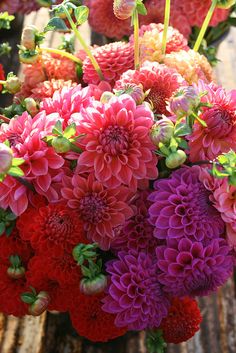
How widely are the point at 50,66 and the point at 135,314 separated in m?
0.29

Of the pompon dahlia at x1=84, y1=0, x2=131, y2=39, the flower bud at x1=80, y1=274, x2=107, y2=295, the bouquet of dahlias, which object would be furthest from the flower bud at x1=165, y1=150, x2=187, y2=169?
the pompon dahlia at x1=84, y1=0, x2=131, y2=39

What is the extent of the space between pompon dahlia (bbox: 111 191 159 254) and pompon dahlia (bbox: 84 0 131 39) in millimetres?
305

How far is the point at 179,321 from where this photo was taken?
0.53 m

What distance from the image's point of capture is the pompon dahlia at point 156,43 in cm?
56

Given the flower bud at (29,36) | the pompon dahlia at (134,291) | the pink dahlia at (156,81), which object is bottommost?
the pompon dahlia at (134,291)

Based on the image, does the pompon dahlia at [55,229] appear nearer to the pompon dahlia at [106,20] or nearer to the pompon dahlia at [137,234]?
the pompon dahlia at [137,234]

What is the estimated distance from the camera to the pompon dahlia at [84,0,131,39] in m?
0.70

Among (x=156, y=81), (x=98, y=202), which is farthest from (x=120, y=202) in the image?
(x=156, y=81)

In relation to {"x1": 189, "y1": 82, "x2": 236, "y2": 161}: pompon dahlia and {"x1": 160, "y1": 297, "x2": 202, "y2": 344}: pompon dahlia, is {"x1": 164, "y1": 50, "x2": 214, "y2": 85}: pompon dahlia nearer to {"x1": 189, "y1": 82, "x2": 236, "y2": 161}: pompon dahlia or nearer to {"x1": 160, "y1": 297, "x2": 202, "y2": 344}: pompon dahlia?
{"x1": 189, "y1": 82, "x2": 236, "y2": 161}: pompon dahlia

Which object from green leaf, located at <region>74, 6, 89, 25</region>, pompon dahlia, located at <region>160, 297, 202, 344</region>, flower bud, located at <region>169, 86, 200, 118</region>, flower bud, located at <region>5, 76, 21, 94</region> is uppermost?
green leaf, located at <region>74, 6, 89, 25</region>

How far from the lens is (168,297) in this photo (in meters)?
0.50

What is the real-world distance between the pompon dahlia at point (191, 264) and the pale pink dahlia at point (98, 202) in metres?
0.04

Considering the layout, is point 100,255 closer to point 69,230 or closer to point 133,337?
point 69,230

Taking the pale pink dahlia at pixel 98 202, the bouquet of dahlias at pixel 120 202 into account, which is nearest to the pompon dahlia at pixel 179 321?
the bouquet of dahlias at pixel 120 202
